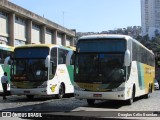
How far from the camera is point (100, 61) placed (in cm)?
1723

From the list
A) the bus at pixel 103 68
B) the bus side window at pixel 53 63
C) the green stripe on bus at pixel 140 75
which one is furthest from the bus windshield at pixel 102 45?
the bus side window at pixel 53 63

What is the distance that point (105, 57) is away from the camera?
56.5 feet

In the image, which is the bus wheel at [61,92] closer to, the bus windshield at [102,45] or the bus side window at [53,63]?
the bus side window at [53,63]

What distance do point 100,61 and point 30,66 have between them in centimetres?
571

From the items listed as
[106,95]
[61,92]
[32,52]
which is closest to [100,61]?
[106,95]

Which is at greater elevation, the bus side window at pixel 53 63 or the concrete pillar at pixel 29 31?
the concrete pillar at pixel 29 31

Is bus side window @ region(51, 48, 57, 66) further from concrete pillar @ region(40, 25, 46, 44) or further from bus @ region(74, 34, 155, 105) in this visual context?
concrete pillar @ region(40, 25, 46, 44)

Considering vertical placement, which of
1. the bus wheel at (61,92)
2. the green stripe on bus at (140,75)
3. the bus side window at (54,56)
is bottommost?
the bus wheel at (61,92)

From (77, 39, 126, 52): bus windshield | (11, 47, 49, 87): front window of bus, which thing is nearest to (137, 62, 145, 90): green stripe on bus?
(77, 39, 126, 52): bus windshield

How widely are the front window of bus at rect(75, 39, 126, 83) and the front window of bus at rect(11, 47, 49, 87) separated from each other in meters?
4.35

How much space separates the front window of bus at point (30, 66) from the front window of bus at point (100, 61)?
4.35 m

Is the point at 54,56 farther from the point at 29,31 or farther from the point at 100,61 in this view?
the point at 29,31

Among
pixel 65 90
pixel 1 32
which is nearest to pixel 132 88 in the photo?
pixel 65 90

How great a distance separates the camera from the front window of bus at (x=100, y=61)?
55.9 ft
